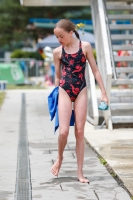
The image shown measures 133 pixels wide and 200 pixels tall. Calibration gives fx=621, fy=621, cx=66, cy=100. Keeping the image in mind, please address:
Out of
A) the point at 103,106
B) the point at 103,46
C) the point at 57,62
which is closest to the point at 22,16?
the point at 103,46

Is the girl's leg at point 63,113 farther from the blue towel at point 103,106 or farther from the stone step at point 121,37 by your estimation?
the stone step at point 121,37

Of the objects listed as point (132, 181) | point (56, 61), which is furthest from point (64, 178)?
point (56, 61)

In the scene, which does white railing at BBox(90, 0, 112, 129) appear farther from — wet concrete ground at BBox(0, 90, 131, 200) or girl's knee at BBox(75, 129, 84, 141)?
girl's knee at BBox(75, 129, 84, 141)

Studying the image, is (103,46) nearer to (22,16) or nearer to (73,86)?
(73,86)

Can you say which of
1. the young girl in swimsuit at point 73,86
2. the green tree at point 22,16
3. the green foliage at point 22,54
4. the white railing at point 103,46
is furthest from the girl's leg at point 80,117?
the green tree at point 22,16

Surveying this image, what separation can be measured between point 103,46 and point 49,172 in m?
4.90

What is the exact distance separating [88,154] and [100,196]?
9.01ft

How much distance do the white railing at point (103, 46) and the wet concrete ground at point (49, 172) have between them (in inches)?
37.7

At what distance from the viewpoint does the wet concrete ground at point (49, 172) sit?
646 cm

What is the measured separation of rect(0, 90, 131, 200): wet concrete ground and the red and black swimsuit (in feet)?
3.26

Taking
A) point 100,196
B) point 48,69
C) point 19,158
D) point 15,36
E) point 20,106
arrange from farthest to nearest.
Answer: point 15,36 < point 48,69 < point 20,106 < point 19,158 < point 100,196

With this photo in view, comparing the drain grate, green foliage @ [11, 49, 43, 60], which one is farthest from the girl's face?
green foliage @ [11, 49, 43, 60]

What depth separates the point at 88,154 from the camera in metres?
9.09

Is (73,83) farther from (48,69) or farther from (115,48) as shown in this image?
(48,69)
